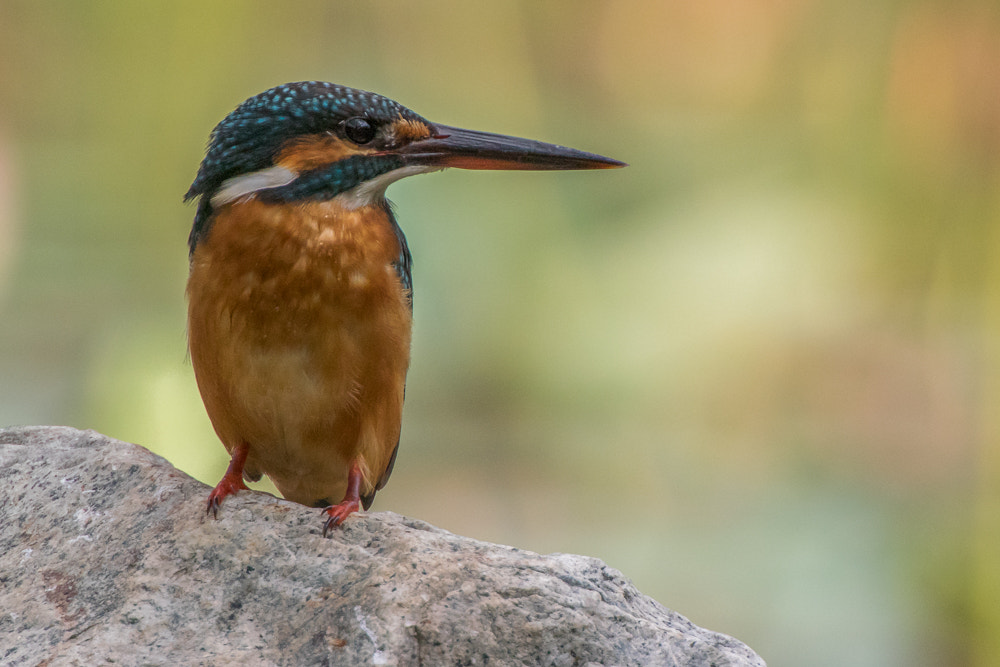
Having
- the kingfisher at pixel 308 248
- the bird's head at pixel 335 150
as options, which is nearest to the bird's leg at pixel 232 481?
the kingfisher at pixel 308 248

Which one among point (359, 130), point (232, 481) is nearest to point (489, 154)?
point (359, 130)

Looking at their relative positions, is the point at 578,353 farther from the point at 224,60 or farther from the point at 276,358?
the point at 276,358

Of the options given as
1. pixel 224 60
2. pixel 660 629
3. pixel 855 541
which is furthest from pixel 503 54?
pixel 660 629

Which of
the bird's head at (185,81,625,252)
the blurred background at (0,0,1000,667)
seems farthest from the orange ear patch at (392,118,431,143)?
the blurred background at (0,0,1000,667)

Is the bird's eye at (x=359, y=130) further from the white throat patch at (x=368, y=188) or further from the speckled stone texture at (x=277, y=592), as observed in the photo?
the speckled stone texture at (x=277, y=592)

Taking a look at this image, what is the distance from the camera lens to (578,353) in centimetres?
492

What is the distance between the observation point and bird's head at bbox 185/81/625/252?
2594mm

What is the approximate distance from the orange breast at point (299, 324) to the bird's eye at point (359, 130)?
17 centimetres

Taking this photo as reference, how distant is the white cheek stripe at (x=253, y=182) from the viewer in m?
2.62

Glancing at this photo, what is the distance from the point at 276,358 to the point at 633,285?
2.48 metres

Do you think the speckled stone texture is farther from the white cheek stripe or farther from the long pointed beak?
the long pointed beak

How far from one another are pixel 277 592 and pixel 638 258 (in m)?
3.03

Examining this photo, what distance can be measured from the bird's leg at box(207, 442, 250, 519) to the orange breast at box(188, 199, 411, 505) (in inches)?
1.5

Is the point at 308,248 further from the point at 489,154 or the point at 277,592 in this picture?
the point at 277,592
